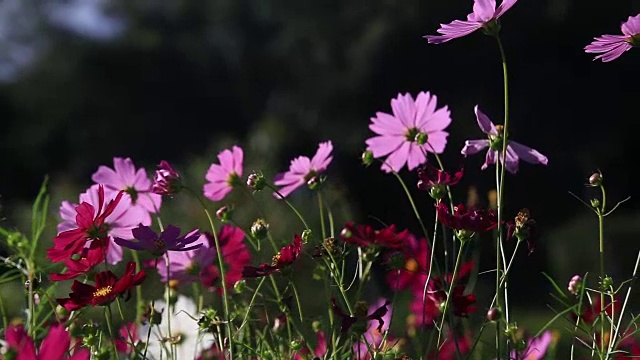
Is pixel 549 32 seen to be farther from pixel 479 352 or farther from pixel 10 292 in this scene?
pixel 479 352

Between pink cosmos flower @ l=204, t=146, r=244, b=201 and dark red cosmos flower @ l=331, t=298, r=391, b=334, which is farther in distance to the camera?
pink cosmos flower @ l=204, t=146, r=244, b=201

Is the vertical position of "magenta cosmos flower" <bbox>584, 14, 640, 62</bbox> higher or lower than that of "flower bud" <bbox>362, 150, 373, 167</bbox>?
lower

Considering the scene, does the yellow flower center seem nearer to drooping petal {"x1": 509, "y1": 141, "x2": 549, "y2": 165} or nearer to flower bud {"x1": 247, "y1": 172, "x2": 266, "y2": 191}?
flower bud {"x1": 247, "y1": 172, "x2": 266, "y2": 191}

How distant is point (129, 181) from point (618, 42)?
0.38 metres

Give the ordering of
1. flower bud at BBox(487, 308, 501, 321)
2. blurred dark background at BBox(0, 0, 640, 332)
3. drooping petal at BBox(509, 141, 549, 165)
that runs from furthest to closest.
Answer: blurred dark background at BBox(0, 0, 640, 332) → drooping petal at BBox(509, 141, 549, 165) → flower bud at BBox(487, 308, 501, 321)

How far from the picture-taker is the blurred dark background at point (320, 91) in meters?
8.50

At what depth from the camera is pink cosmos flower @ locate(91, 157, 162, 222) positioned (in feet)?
2.74

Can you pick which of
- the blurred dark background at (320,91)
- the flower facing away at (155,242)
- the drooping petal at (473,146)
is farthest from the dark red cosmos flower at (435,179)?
the blurred dark background at (320,91)

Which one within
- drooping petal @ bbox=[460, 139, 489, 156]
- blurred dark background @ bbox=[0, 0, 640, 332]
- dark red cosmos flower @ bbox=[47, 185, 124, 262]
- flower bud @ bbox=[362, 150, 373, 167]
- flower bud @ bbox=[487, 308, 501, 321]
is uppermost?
blurred dark background @ bbox=[0, 0, 640, 332]

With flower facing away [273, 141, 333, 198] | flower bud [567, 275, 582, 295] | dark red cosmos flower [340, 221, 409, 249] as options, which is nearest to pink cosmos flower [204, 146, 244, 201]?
flower facing away [273, 141, 333, 198]

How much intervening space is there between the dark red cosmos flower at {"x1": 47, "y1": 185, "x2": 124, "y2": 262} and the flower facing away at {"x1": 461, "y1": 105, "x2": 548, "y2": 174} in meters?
0.23

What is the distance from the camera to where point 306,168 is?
809mm

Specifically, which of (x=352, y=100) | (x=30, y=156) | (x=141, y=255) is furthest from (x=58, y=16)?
(x=141, y=255)

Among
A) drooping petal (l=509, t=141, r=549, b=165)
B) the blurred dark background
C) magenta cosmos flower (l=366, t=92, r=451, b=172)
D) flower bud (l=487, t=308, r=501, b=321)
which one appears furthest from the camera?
the blurred dark background
